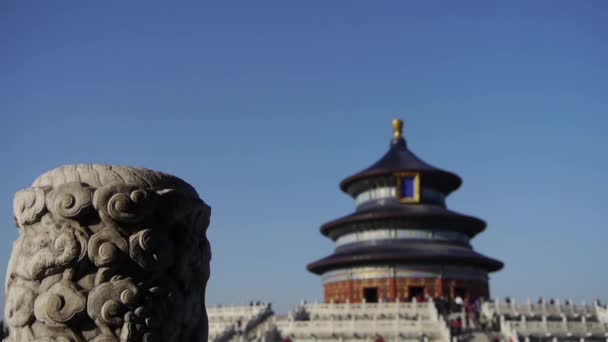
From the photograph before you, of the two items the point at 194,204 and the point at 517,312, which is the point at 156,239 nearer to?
the point at 194,204

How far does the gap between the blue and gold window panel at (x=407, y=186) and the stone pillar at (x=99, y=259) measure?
38658mm

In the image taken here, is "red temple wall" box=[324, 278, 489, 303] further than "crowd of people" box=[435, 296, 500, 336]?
Yes

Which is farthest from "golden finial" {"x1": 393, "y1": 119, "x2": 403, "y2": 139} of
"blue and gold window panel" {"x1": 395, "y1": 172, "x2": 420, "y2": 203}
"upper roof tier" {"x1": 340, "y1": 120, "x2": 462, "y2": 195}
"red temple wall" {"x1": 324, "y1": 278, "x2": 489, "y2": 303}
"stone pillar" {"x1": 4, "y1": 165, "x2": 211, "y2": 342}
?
"stone pillar" {"x1": 4, "y1": 165, "x2": 211, "y2": 342}

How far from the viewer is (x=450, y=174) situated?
46.6m

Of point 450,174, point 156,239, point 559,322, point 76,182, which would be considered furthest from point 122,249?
point 450,174

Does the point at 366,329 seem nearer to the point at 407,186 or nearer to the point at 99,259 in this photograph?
the point at 407,186

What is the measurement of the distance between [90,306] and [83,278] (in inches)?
10.8

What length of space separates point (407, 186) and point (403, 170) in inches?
39.3

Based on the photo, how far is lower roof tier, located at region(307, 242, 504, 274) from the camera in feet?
135

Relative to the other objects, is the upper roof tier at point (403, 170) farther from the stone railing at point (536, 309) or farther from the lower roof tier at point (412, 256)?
the stone railing at point (536, 309)

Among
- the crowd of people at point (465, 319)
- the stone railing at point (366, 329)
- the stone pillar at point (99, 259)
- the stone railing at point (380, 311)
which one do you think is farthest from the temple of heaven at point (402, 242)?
the stone pillar at point (99, 259)

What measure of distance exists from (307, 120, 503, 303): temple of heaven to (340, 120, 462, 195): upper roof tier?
0.06m

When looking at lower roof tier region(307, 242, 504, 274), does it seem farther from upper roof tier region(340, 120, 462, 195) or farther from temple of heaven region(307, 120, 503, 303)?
upper roof tier region(340, 120, 462, 195)

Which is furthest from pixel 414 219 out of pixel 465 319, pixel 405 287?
pixel 465 319
